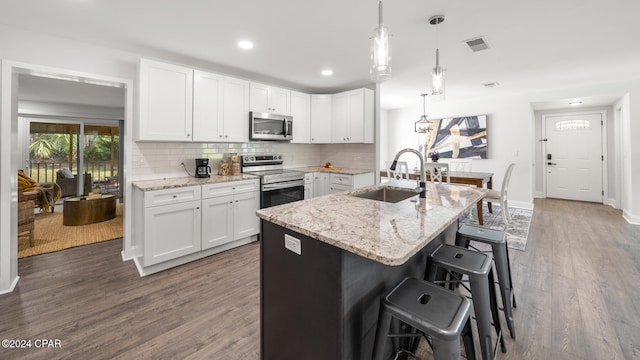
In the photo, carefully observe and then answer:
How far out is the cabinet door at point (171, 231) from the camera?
2.70 m

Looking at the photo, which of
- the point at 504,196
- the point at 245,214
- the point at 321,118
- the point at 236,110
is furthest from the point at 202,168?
the point at 504,196

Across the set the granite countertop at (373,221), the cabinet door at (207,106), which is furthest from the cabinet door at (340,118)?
the granite countertop at (373,221)

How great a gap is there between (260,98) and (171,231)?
7.08ft

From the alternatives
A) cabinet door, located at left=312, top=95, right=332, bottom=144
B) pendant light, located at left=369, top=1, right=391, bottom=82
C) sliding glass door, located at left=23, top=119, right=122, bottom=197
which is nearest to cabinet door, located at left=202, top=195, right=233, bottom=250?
cabinet door, located at left=312, top=95, right=332, bottom=144

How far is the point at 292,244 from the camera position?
1312 millimetres

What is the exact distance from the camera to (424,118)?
514cm

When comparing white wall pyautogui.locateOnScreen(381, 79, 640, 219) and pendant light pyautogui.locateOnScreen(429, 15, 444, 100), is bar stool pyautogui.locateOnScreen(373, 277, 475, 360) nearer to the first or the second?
pendant light pyautogui.locateOnScreen(429, 15, 444, 100)

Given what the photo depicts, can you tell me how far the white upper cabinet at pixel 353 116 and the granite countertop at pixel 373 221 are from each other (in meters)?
2.52

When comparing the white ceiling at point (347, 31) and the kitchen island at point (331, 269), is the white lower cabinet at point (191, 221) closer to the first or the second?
the white ceiling at point (347, 31)

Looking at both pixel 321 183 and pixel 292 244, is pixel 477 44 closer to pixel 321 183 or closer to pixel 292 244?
pixel 321 183

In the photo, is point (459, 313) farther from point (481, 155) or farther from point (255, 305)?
point (481, 155)

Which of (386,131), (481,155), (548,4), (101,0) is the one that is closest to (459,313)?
(548,4)

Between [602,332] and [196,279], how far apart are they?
3.27 meters

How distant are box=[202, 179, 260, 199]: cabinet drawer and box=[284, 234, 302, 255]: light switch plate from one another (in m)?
2.06
